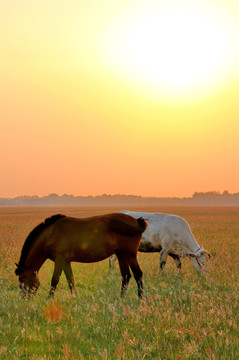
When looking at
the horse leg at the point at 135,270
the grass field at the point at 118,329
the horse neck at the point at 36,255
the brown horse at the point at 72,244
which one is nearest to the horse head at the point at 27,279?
the brown horse at the point at 72,244

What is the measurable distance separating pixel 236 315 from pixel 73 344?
289 centimetres

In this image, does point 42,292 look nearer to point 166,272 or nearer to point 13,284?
point 13,284

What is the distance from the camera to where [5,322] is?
7016mm

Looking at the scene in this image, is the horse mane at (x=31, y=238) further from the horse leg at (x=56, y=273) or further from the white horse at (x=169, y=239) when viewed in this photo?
the white horse at (x=169, y=239)

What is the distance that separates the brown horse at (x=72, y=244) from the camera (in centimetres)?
874

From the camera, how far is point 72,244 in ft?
28.8

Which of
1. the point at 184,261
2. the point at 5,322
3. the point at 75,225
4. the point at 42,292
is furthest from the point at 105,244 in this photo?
the point at 184,261

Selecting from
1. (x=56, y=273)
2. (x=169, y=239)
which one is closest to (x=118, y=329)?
(x=56, y=273)

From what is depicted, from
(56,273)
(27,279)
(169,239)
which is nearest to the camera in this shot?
(56,273)

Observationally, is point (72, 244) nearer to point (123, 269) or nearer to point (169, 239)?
point (123, 269)

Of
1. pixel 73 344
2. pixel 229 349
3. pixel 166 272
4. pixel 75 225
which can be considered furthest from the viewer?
pixel 166 272

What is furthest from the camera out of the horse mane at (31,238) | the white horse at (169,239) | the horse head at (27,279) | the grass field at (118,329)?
the white horse at (169,239)

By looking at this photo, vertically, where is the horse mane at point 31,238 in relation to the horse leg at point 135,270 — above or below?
above

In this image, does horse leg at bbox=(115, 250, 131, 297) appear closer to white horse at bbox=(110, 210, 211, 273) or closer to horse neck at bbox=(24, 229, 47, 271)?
horse neck at bbox=(24, 229, 47, 271)
